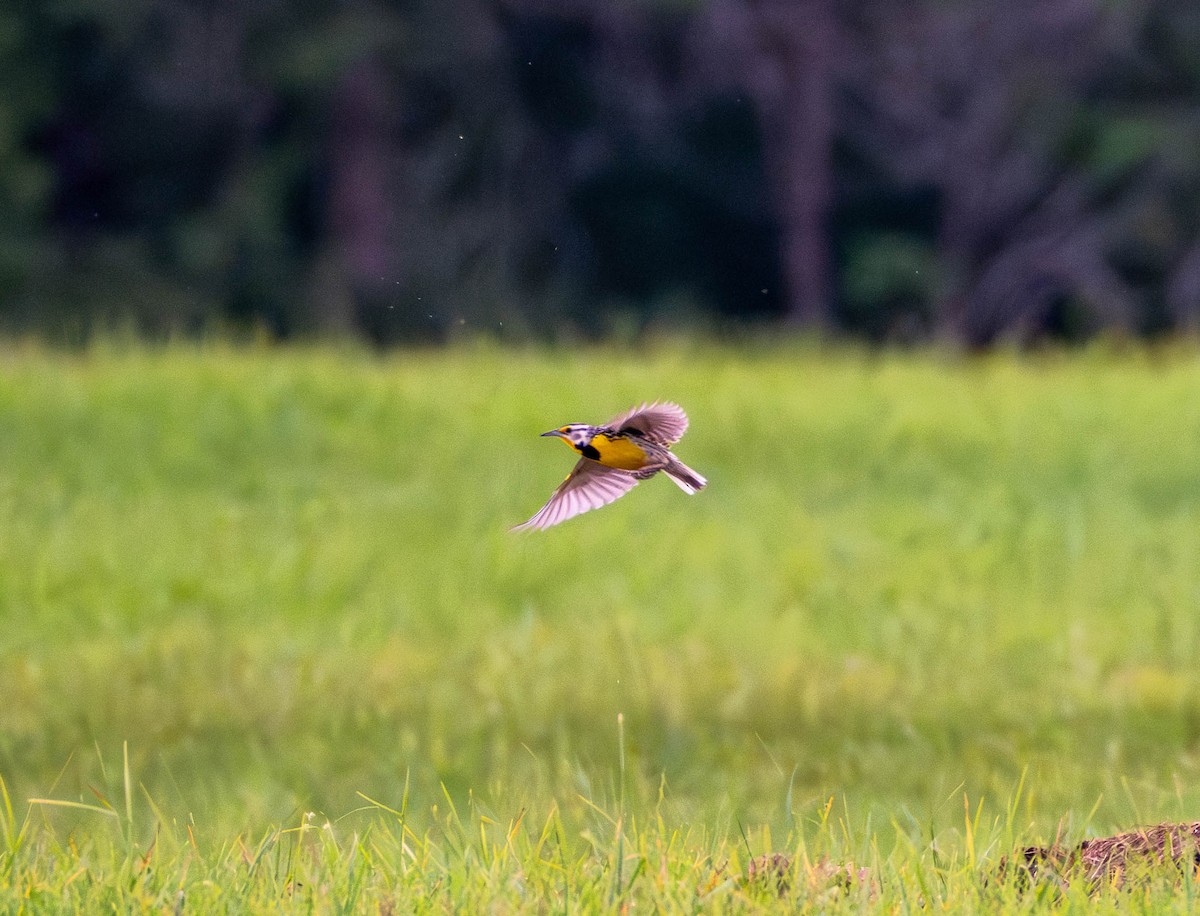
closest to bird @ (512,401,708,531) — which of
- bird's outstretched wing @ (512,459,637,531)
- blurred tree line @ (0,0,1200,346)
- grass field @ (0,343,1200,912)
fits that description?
bird's outstretched wing @ (512,459,637,531)

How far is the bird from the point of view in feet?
7.48

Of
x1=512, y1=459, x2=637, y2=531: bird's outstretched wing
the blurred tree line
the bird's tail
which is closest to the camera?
the bird's tail

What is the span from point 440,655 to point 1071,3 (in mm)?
19111

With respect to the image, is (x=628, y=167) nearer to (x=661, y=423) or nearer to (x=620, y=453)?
(x=661, y=423)

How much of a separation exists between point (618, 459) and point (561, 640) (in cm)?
394

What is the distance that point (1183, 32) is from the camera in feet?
75.6

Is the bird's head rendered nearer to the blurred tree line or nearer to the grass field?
the grass field

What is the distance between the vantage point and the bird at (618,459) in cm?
228

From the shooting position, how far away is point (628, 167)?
939 inches

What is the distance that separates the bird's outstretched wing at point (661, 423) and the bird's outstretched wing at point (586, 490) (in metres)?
0.07

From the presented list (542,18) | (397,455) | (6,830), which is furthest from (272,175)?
(6,830)

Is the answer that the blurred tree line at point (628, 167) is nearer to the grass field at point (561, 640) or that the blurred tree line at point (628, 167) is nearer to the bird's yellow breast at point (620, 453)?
the grass field at point (561, 640)

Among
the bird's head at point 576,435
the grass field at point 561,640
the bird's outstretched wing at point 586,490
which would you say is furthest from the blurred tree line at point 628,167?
the bird's head at point 576,435

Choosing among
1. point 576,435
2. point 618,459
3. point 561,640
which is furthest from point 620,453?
point 561,640
